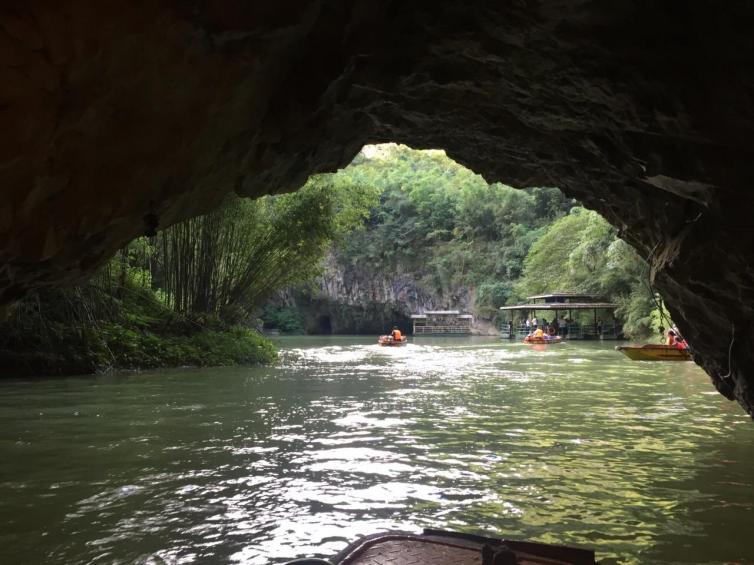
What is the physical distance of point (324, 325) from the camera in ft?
159

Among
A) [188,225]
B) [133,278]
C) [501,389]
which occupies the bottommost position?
[501,389]

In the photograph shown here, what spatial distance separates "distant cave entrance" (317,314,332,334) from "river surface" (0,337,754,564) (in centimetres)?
3827

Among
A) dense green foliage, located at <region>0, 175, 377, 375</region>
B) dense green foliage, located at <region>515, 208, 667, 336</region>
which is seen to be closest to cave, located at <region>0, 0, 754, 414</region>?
dense green foliage, located at <region>0, 175, 377, 375</region>

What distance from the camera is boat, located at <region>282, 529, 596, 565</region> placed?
2562 mm

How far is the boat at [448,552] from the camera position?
2562 mm

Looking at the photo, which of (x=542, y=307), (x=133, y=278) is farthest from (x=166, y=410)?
(x=542, y=307)

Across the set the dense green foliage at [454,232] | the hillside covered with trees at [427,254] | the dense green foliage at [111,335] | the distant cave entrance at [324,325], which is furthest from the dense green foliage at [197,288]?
the distant cave entrance at [324,325]

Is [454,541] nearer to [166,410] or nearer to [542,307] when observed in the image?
[166,410]

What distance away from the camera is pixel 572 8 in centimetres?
288

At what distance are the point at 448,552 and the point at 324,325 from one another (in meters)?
45.9

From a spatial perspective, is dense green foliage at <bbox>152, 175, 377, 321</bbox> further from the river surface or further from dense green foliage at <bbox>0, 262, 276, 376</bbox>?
the river surface

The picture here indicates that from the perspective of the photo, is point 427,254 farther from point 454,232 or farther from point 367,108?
point 367,108

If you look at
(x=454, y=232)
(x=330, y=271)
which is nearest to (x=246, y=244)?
(x=330, y=271)

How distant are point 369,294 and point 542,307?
18.5 meters
